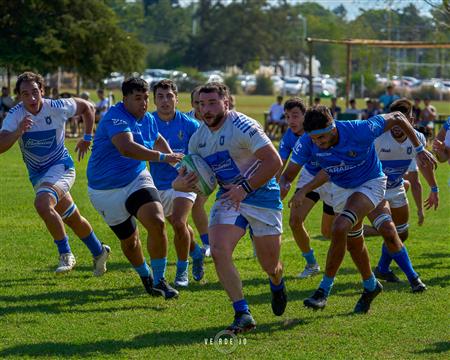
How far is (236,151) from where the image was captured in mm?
7871

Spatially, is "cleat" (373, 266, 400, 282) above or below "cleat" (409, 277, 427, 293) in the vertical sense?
below

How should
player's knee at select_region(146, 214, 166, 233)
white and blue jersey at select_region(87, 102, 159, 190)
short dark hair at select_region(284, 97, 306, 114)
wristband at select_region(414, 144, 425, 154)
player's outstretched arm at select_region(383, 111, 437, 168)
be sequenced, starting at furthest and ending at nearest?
1. short dark hair at select_region(284, 97, 306, 114)
2. wristband at select_region(414, 144, 425, 154)
3. white and blue jersey at select_region(87, 102, 159, 190)
4. player's knee at select_region(146, 214, 166, 233)
5. player's outstretched arm at select_region(383, 111, 437, 168)

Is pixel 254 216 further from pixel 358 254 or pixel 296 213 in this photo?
pixel 296 213

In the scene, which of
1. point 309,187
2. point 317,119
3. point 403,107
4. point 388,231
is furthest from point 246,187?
point 403,107

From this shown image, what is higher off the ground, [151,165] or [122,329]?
[151,165]

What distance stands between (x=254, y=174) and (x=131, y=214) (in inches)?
72.0

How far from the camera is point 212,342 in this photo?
763cm

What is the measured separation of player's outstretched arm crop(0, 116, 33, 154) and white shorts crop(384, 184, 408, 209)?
12.4ft

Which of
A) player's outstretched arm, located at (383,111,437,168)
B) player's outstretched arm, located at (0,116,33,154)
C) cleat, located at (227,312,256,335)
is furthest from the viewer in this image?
player's outstretched arm, located at (0,116,33,154)

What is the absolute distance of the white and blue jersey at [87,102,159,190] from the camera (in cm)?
912

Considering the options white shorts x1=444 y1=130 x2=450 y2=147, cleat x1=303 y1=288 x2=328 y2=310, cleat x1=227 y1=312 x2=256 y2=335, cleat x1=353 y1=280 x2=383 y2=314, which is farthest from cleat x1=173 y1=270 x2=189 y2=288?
white shorts x1=444 y1=130 x2=450 y2=147

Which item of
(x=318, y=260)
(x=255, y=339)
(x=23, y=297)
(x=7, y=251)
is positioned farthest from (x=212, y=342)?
(x=7, y=251)

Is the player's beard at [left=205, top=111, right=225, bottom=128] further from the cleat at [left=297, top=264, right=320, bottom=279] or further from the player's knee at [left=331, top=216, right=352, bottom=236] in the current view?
the cleat at [left=297, top=264, right=320, bottom=279]

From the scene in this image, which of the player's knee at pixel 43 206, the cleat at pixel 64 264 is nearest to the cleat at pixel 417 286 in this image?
the cleat at pixel 64 264
